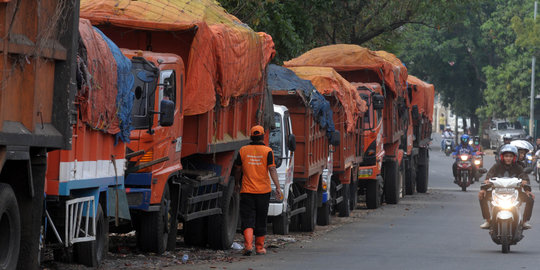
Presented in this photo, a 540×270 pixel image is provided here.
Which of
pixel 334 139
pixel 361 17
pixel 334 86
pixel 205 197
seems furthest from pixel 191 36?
pixel 361 17

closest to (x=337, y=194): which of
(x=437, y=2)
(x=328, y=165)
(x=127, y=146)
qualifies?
(x=328, y=165)

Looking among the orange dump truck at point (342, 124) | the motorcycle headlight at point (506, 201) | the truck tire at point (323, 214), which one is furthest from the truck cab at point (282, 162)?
the motorcycle headlight at point (506, 201)

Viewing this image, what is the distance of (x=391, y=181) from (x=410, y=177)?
4817mm

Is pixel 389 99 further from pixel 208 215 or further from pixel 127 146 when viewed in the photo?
pixel 127 146

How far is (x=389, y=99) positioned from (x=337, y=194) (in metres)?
5.53

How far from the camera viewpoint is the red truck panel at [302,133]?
18.8m

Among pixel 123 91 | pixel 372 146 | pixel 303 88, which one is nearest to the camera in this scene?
pixel 123 91

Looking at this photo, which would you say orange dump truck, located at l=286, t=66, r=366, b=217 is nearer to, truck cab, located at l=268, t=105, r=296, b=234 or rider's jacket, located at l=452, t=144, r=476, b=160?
truck cab, located at l=268, t=105, r=296, b=234

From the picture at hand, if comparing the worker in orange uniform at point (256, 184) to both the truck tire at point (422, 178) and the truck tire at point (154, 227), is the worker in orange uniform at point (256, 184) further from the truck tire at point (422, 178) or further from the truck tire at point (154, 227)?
the truck tire at point (422, 178)

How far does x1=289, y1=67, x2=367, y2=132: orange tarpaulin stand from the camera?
21562 mm

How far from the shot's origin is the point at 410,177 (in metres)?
32.7

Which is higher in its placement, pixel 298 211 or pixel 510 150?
pixel 510 150

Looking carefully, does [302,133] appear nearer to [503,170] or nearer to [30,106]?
[503,170]

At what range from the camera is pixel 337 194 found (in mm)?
23031
